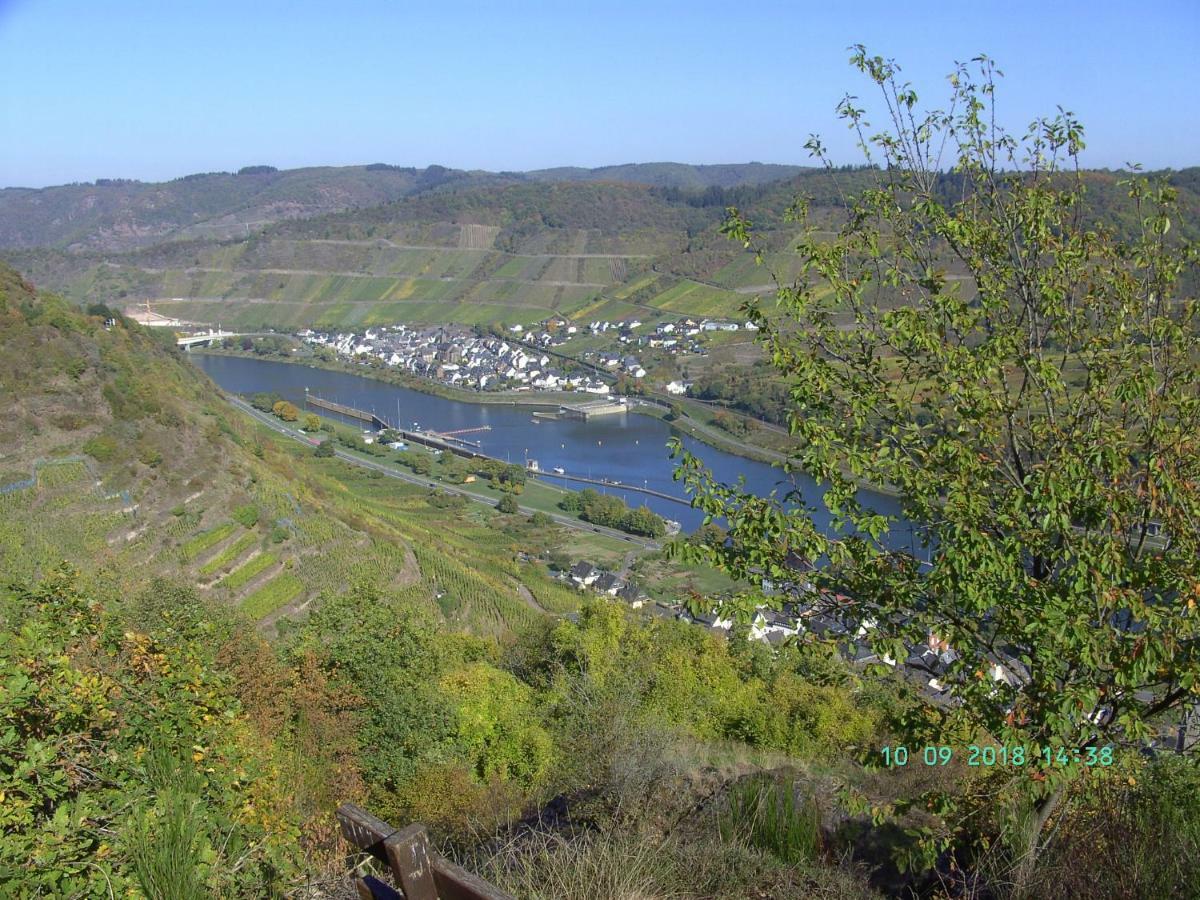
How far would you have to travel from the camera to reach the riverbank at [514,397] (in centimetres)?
3212

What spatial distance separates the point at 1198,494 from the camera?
238cm

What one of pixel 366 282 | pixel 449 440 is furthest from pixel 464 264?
pixel 449 440

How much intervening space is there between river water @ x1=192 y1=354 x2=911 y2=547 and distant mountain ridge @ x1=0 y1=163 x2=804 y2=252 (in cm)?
5730

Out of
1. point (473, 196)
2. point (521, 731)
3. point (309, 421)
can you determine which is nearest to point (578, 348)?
point (309, 421)

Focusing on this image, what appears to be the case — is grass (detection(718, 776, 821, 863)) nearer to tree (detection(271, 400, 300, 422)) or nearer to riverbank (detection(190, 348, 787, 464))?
riverbank (detection(190, 348, 787, 464))

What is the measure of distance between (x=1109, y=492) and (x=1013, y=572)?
0.31m

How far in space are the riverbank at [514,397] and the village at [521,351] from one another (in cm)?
120

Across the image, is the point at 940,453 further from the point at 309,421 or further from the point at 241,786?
the point at 309,421

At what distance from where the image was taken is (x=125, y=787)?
6.93 ft

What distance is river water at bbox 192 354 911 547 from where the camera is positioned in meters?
27.6

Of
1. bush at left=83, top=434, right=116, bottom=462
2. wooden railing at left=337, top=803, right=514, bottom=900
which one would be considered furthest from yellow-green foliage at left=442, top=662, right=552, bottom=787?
bush at left=83, top=434, right=116, bottom=462

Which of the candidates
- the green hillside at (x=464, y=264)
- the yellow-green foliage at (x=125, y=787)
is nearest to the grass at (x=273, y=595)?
the yellow-green foliage at (x=125, y=787)

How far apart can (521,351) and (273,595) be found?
139 ft

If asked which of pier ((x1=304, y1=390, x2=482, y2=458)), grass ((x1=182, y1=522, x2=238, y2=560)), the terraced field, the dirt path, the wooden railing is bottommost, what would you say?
the dirt path
